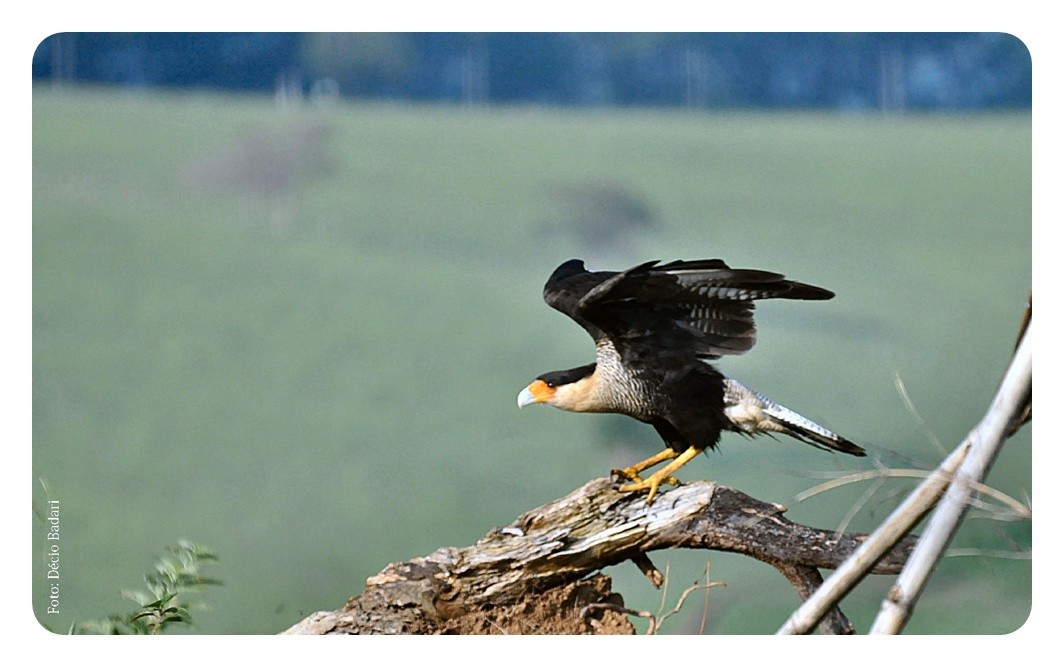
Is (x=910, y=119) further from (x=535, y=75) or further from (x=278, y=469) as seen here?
(x=278, y=469)

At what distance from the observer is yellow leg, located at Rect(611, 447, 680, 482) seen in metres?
2.87

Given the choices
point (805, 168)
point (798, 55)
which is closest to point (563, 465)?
point (805, 168)

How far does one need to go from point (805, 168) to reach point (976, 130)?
50 cm

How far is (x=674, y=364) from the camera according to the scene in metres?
2.81

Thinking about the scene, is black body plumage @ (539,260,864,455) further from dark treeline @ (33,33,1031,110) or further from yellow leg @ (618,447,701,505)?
dark treeline @ (33,33,1031,110)

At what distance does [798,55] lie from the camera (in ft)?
9.62

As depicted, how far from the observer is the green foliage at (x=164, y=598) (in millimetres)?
2824

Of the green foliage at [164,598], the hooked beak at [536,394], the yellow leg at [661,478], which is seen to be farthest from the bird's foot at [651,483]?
the green foliage at [164,598]

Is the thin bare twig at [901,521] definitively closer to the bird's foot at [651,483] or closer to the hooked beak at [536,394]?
Answer: the bird's foot at [651,483]

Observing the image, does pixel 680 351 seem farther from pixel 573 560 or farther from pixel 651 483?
pixel 573 560

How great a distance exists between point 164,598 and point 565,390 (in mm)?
1268

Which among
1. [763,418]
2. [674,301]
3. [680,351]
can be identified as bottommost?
[763,418]

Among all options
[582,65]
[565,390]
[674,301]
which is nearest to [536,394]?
[565,390]

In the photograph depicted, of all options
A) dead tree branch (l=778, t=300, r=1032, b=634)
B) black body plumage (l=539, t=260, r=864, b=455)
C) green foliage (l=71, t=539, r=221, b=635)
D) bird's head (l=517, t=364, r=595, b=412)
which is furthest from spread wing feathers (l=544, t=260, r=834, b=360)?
green foliage (l=71, t=539, r=221, b=635)
